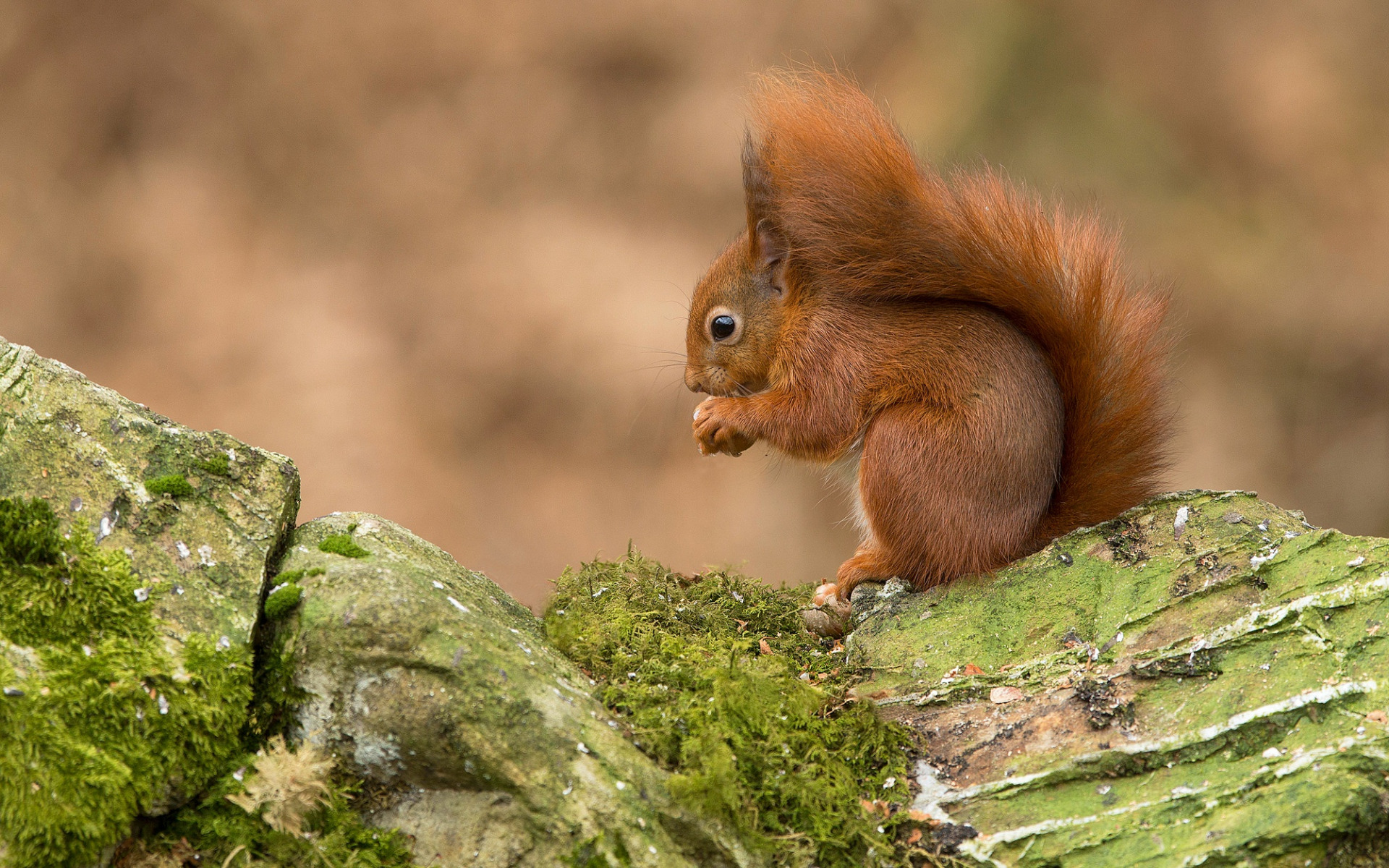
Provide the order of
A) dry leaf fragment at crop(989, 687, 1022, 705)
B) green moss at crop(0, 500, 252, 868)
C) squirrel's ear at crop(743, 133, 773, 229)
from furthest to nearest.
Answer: squirrel's ear at crop(743, 133, 773, 229) → dry leaf fragment at crop(989, 687, 1022, 705) → green moss at crop(0, 500, 252, 868)

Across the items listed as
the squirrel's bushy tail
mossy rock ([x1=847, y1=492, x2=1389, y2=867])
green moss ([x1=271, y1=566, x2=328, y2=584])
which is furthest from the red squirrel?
green moss ([x1=271, y1=566, x2=328, y2=584])

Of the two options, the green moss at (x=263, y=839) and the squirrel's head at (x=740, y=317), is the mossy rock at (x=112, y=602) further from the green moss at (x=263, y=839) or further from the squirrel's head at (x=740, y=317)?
the squirrel's head at (x=740, y=317)

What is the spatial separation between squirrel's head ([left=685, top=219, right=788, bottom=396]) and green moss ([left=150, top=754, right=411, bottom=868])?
1366 millimetres

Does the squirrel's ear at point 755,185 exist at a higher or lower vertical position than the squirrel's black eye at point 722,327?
higher

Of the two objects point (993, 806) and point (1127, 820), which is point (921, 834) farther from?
point (1127, 820)

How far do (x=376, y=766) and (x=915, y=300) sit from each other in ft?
4.59

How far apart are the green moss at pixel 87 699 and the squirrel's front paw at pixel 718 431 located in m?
1.13

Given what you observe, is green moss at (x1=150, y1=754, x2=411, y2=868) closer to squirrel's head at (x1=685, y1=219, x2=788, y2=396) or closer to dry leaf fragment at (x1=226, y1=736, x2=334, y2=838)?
dry leaf fragment at (x1=226, y1=736, x2=334, y2=838)

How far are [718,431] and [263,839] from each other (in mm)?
1243

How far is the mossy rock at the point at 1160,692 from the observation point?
3.99 feet

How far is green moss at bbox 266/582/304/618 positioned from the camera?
4.34 ft

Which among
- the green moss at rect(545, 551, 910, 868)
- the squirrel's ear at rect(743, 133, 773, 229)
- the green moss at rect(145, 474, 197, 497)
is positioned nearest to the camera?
the green moss at rect(545, 551, 910, 868)

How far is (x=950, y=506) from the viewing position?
6.21ft

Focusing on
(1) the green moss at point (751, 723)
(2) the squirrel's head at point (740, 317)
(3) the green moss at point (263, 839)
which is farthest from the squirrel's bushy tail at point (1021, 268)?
(3) the green moss at point (263, 839)
